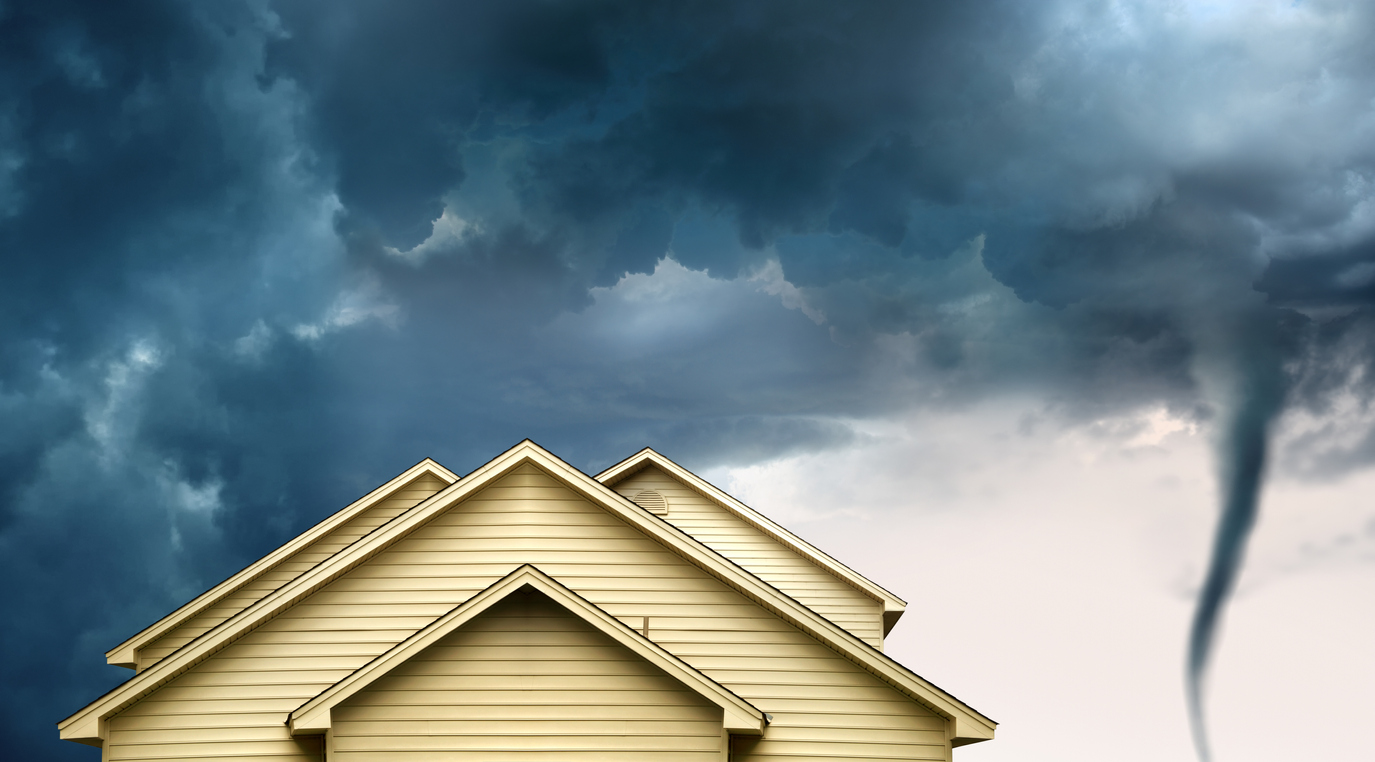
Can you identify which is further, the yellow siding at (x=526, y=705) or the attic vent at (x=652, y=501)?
the attic vent at (x=652, y=501)

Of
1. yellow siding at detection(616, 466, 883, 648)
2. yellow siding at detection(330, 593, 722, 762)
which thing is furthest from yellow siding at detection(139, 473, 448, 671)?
yellow siding at detection(330, 593, 722, 762)

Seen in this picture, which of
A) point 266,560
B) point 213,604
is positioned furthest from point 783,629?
point 213,604

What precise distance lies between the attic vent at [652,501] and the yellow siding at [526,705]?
34.5 feet

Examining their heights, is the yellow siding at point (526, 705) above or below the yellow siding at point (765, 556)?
below

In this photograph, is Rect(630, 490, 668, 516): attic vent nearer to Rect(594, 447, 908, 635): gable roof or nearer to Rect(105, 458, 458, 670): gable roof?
Rect(594, 447, 908, 635): gable roof

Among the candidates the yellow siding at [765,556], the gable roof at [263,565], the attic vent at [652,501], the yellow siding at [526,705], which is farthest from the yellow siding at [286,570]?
the yellow siding at [526,705]

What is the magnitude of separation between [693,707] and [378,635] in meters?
4.90

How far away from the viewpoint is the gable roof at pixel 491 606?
9.48 meters

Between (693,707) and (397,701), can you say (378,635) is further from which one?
(693,707)

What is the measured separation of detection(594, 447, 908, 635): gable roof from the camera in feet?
67.1

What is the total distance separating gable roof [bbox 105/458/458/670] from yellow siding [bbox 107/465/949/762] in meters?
5.96

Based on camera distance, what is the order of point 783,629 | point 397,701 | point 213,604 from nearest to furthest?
point 397,701 → point 783,629 → point 213,604

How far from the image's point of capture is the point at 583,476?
1139 centimetres

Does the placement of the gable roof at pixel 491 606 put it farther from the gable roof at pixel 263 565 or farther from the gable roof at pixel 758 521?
the gable roof at pixel 758 521
